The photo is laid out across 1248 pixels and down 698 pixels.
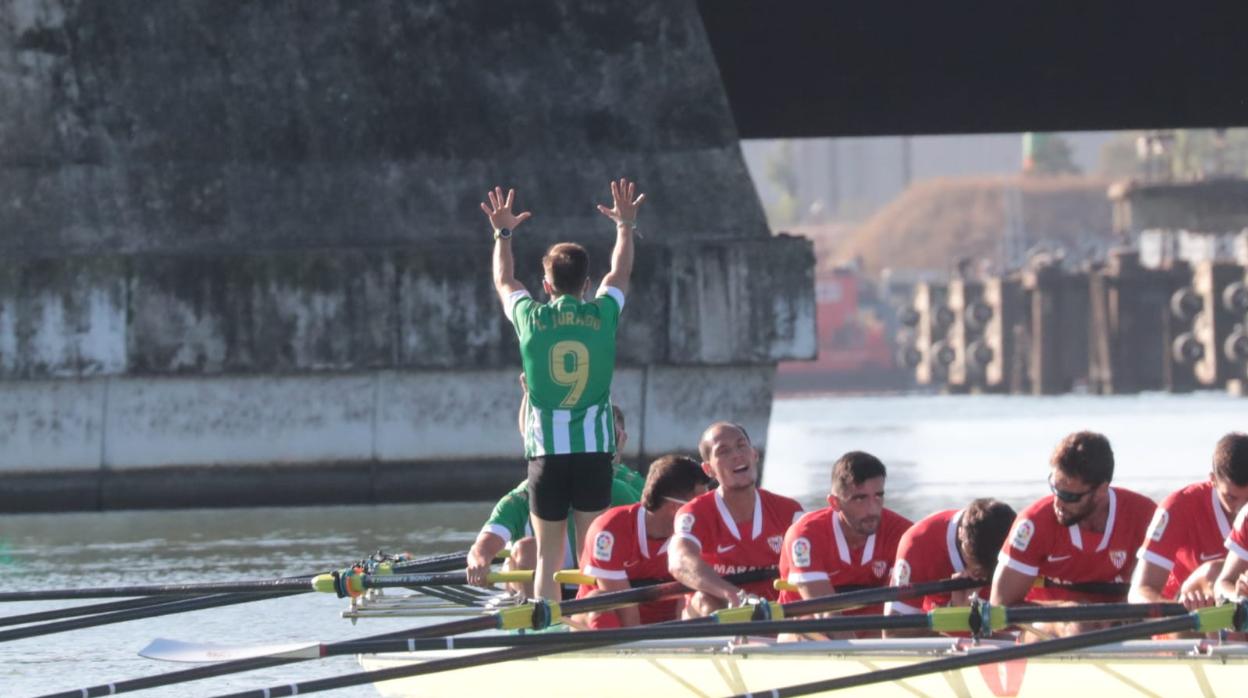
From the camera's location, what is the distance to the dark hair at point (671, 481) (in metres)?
10.7

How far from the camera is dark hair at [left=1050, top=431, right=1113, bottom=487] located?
9031mm

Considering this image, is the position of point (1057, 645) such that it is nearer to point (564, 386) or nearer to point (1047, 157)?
point (564, 386)

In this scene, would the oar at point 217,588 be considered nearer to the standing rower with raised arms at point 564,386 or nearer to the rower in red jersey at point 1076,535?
the standing rower with raised arms at point 564,386

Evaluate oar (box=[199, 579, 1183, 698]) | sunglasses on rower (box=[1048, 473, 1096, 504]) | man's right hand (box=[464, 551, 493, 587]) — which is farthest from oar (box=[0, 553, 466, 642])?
sunglasses on rower (box=[1048, 473, 1096, 504])

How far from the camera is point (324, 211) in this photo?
2042 centimetres

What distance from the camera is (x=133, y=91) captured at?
20.3m

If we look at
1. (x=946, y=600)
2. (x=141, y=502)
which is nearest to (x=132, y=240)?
(x=141, y=502)

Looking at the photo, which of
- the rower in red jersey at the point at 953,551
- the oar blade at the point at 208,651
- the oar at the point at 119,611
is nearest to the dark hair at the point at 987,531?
the rower in red jersey at the point at 953,551

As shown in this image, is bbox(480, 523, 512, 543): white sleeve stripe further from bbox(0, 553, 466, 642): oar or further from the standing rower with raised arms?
bbox(0, 553, 466, 642): oar

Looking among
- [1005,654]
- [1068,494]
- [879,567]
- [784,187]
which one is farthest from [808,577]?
[784,187]

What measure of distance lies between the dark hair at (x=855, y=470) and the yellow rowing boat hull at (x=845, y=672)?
84cm

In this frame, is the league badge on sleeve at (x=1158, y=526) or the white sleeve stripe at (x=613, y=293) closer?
the league badge on sleeve at (x=1158, y=526)

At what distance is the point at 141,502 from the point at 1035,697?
13.2 metres

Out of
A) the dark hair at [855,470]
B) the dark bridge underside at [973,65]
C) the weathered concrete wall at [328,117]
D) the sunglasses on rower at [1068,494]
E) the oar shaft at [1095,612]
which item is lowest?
the oar shaft at [1095,612]
